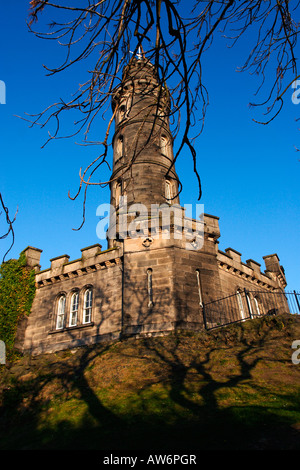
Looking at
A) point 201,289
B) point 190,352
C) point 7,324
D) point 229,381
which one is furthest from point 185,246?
point 7,324

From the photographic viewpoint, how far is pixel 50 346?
15.0m

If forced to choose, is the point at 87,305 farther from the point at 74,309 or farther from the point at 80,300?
the point at 74,309

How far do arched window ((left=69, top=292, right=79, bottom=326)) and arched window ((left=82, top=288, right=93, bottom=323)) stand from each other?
591mm

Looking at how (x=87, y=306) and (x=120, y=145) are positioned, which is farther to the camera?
(x=120, y=145)

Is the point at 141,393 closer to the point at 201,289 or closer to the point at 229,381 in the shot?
the point at 229,381

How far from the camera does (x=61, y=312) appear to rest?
15945mm

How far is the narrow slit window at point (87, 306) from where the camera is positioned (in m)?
14.7

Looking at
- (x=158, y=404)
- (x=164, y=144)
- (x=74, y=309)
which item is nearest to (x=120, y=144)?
(x=164, y=144)

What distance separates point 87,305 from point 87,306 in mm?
48
